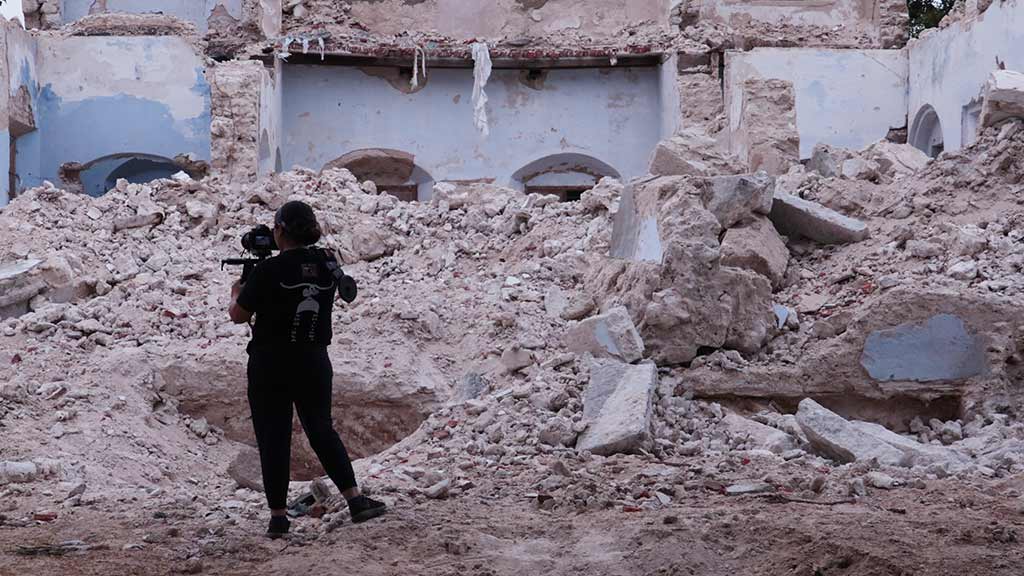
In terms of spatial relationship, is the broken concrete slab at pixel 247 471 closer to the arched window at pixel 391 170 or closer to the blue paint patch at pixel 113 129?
the blue paint patch at pixel 113 129

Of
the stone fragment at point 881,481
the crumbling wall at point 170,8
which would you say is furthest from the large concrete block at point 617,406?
the crumbling wall at point 170,8

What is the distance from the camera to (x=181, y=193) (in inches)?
362

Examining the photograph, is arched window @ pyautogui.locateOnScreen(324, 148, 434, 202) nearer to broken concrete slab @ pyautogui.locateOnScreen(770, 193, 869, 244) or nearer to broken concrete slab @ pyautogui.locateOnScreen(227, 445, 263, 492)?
broken concrete slab @ pyautogui.locateOnScreen(770, 193, 869, 244)

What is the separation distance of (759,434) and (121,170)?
38.7 feet

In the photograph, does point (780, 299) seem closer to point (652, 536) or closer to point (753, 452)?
point (753, 452)

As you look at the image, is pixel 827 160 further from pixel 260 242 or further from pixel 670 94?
pixel 670 94

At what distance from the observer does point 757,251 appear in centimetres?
699

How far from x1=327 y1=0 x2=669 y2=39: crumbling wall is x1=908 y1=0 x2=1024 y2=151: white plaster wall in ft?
12.5

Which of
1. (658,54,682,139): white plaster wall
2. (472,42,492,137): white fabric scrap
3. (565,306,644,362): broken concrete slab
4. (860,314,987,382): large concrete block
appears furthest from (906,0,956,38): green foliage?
(565,306,644,362): broken concrete slab

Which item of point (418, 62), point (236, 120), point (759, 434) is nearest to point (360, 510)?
point (759, 434)

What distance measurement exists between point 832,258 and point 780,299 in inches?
23.4

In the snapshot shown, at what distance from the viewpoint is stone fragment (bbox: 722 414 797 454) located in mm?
5426

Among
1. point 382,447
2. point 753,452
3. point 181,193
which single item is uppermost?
point 181,193

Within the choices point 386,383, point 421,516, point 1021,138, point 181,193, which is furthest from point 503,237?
point 421,516
